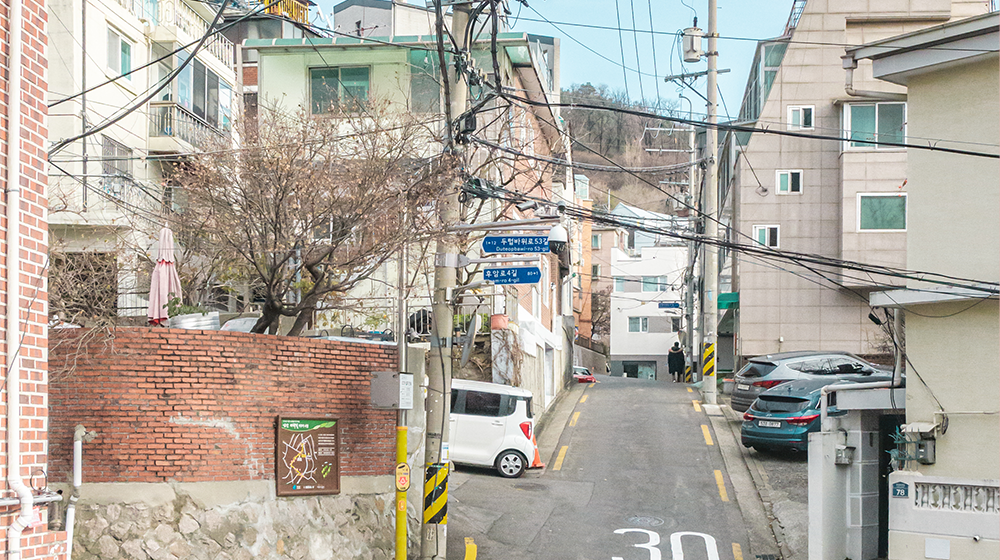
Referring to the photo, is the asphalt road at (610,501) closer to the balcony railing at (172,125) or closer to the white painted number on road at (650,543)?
the white painted number on road at (650,543)

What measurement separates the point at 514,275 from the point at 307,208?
3.33 m

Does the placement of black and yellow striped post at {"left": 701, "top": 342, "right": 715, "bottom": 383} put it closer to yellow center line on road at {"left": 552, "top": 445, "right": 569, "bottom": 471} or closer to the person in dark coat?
yellow center line on road at {"left": 552, "top": 445, "right": 569, "bottom": 471}

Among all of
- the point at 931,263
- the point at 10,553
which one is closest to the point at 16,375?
the point at 10,553

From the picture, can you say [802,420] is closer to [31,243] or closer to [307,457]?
[307,457]

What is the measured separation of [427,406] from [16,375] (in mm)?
7286

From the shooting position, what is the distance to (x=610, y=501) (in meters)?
17.5

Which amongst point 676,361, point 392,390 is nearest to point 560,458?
point 392,390

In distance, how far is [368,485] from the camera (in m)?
12.9

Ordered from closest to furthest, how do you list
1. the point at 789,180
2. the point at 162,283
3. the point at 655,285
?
1. the point at 162,283
2. the point at 789,180
3. the point at 655,285

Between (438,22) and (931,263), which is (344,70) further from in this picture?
(931,263)

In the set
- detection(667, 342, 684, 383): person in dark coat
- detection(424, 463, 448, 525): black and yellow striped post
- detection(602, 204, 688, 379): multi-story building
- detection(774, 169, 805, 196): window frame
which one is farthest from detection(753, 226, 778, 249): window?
detection(602, 204, 688, 379): multi-story building

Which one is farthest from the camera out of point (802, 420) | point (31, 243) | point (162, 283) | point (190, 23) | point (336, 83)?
point (336, 83)

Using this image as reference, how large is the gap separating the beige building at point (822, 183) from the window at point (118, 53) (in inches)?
743

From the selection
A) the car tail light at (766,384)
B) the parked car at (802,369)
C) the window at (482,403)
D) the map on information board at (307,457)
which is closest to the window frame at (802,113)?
the parked car at (802,369)
